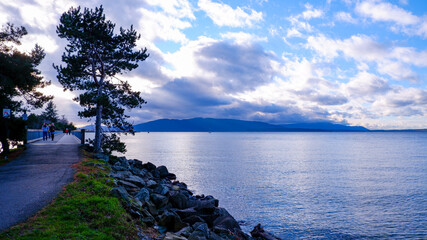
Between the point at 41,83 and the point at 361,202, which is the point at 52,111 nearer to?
the point at 41,83

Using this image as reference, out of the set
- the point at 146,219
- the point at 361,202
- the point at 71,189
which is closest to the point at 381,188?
the point at 361,202

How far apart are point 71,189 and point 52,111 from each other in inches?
6583

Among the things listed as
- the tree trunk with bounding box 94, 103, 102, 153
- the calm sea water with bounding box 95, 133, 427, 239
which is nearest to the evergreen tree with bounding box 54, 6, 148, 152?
the tree trunk with bounding box 94, 103, 102, 153

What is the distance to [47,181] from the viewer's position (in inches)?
555

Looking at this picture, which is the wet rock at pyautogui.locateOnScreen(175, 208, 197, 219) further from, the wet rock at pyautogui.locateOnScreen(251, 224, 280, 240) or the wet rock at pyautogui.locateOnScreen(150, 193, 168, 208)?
the wet rock at pyautogui.locateOnScreen(251, 224, 280, 240)

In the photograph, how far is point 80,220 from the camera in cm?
889

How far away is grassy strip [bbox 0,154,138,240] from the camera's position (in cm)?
771

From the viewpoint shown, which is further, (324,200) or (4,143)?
(4,143)

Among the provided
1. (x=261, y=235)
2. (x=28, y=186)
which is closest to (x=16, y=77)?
(x=28, y=186)

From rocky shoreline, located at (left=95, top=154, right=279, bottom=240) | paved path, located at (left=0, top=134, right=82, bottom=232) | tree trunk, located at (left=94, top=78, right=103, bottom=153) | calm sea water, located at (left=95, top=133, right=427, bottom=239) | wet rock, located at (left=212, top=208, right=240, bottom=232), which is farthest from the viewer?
tree trunk, located at (left=94, top=78, right=103, bottom=153)

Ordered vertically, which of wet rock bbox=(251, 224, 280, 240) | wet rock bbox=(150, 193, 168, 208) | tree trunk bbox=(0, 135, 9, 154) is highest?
tree trunk bbox=(0, 135, 9, 154)

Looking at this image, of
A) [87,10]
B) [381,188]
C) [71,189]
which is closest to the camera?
[71,189]

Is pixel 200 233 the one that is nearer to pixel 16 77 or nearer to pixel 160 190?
pixel 160 190

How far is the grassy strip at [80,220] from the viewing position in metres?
7.71
